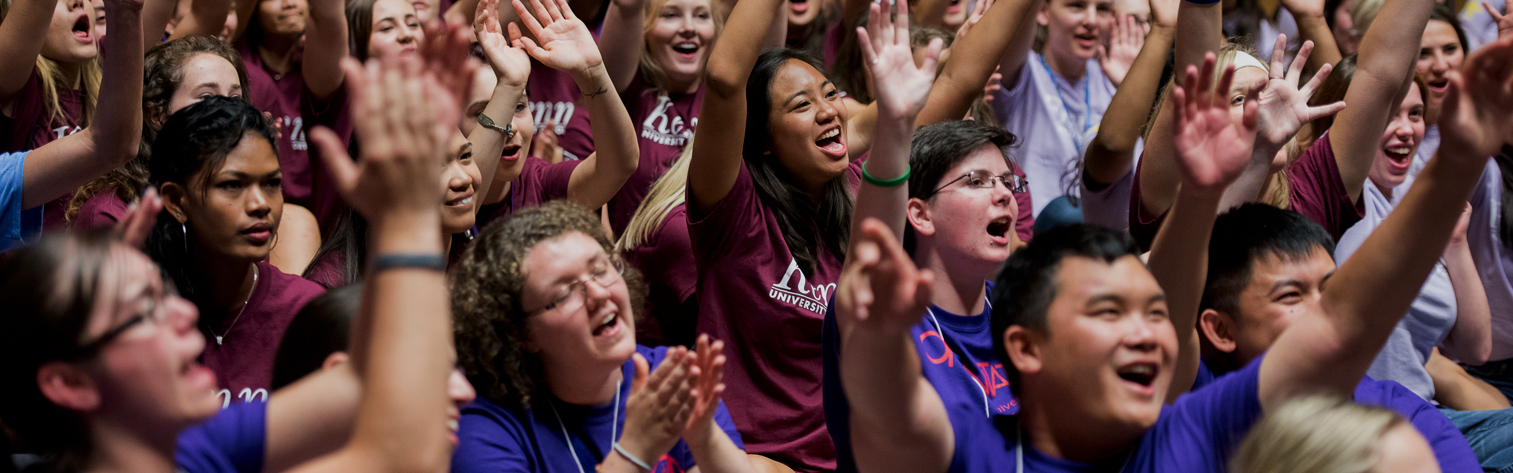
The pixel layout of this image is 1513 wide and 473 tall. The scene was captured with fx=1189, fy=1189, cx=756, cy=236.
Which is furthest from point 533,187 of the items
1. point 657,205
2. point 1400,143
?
point 1400,143

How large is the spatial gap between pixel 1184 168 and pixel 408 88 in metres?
1.23

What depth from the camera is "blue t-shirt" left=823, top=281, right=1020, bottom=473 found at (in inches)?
73.6

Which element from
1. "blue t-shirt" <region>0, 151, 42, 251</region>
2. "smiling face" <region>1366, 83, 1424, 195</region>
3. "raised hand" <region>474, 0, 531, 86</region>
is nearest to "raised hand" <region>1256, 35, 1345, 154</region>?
"smiling face" <region>1366, 83, 1424, 195</region>

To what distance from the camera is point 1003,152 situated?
2904mm

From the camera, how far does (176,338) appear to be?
1.40 m

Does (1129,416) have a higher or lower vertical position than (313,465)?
lower

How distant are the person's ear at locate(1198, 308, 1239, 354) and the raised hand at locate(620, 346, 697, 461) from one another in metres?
1.14

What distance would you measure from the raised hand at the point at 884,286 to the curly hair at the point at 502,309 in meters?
0.84

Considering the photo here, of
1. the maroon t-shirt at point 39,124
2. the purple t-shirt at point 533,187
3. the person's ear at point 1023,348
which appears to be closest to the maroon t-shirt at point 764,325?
the purple t-shirt at point 533,187

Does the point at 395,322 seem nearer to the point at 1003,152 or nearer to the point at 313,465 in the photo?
the point at 313,465

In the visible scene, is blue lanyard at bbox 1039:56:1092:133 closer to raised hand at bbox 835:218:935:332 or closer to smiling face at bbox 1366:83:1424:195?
smiling face at bbox 1366:83:1424:195

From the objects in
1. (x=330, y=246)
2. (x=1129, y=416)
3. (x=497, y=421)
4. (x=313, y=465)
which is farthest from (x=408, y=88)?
(x=330, y=246)

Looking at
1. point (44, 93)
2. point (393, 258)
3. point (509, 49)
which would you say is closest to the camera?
point (393, 258)

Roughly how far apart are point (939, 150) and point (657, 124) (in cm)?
169
